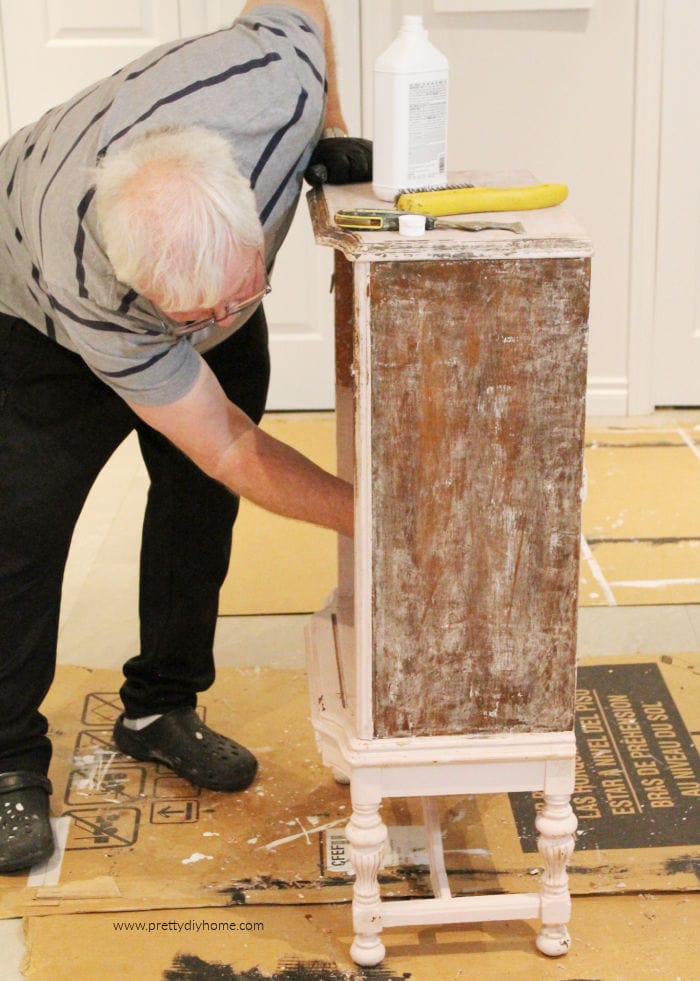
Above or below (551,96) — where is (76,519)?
below

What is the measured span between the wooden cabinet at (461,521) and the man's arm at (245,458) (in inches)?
4.5

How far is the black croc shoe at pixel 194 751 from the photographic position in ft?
6.23

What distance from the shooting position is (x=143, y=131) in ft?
4.38

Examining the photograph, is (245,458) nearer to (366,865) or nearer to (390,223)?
(390,223)

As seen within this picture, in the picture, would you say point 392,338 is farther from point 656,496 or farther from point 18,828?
point 656,496

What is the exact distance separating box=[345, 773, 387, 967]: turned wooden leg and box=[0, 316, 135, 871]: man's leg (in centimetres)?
49

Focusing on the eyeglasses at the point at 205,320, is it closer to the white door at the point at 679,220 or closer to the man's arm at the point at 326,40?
the man's arm at the point at 326,40

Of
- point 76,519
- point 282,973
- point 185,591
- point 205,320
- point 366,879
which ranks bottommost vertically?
point 282,973

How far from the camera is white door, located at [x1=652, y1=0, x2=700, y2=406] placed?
301cm

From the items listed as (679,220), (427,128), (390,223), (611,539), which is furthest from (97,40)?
(390,223)

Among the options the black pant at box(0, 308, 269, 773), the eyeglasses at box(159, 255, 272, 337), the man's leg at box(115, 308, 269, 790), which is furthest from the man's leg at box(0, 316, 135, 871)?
the eyeglasses at box(159, 255, 272, 337)

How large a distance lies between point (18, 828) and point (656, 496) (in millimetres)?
1632

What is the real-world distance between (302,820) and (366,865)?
13.6 inches

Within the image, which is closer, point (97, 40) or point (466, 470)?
point (466, 470)
